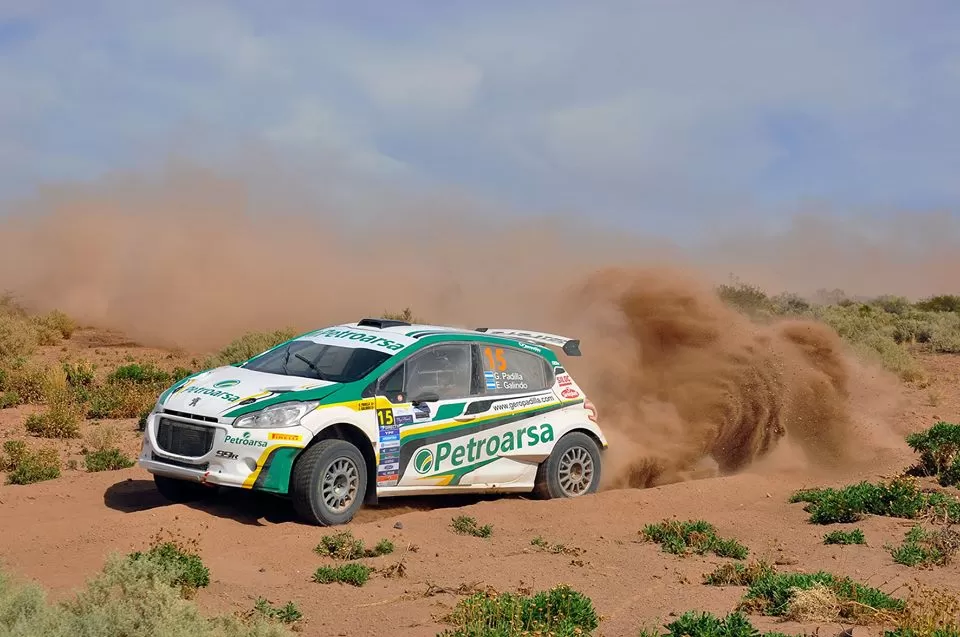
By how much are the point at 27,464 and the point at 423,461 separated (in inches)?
164

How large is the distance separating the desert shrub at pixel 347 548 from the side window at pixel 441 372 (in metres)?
1.70

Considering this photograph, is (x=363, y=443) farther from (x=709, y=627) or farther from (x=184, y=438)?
(x=709, y=627)

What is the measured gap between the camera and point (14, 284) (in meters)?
34.6

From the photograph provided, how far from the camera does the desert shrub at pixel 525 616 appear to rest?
19.1 feet

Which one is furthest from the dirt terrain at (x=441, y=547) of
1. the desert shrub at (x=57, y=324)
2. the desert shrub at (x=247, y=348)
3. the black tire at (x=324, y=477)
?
the desert shrub at (x=57, y=324)

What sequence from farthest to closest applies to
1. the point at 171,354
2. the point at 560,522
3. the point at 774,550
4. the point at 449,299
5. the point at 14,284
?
the point at 14,284
the point at 449,299
the point at 171,354
the point at 560,522
the point at 774,550

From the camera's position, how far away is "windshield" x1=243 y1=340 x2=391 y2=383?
380 inches

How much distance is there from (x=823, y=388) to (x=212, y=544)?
9.19 meters

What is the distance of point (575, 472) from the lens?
11094 millimetres

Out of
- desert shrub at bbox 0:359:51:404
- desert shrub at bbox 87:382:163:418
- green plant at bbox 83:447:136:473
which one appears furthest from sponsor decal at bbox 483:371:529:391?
desert shrub at bbox 0:359:51:404

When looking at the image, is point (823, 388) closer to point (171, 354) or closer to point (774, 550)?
A: point (774, 550)

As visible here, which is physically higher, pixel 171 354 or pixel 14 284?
pixel 14 284

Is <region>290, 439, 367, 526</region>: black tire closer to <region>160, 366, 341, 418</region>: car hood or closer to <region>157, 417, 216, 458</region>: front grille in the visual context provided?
<region>160, 366, 341, 418</region>: car hood

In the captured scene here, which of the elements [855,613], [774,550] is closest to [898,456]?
[774,550]
